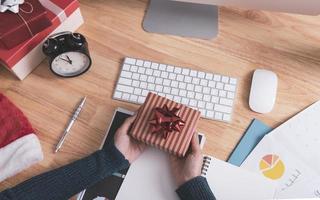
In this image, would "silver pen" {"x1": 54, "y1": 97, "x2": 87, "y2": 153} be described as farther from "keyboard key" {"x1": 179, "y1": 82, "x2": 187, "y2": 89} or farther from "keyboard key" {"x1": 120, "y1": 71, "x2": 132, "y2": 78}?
"keyboard key" {"x1": 179, "y1": 82, "x2": 187, "y2": 89}

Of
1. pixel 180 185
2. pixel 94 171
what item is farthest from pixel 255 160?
pixel 94 171

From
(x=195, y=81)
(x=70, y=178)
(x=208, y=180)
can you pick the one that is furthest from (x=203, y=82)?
(x=70, y=178)

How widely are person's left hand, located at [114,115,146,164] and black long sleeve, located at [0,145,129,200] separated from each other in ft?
0.04

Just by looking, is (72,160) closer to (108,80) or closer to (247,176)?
(108,80)

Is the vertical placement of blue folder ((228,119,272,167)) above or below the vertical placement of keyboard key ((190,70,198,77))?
below

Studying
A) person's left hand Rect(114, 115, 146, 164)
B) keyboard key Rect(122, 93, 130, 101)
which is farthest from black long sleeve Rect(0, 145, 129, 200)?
keyboard key Rect(122, 93, 130, 101)

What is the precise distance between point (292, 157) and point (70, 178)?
0.47m

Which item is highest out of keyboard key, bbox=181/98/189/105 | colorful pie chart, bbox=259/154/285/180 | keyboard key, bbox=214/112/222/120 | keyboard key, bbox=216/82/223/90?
keyboard key, bbox=216/82/223/90

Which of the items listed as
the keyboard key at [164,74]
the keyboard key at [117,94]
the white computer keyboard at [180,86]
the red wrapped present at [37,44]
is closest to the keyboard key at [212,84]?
the white computer keyboard at [180,86]

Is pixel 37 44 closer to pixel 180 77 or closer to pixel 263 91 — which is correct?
pixel 180 77

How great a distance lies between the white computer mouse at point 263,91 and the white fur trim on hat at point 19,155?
0.49 metres

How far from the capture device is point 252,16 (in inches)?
37.1

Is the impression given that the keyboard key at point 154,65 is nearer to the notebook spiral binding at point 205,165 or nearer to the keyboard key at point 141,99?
the keyboard key at point 141,99

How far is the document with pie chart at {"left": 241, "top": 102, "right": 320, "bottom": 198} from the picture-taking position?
0.74 m
